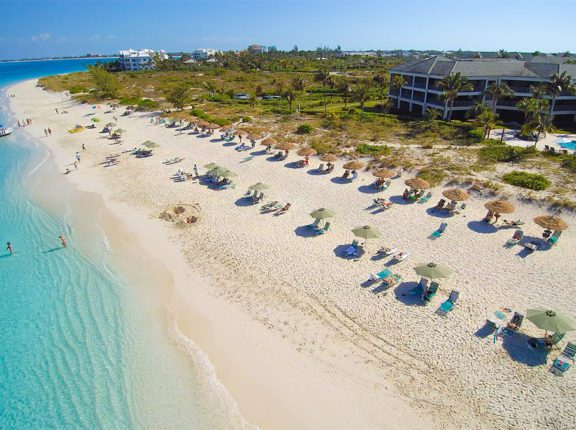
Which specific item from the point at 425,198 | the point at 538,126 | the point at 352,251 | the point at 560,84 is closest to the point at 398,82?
the point at 560,84

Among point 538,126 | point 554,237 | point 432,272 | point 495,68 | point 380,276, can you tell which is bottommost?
point 380,276

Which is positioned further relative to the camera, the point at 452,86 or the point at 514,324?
the point at 452,86

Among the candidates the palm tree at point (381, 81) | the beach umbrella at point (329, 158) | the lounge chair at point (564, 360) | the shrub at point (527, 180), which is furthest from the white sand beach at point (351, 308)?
the palm tree at point (381, 81)

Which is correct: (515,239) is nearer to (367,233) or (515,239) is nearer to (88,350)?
(367,233)

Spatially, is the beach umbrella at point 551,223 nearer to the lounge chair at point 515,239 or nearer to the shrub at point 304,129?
the lounge chair at point 515,239

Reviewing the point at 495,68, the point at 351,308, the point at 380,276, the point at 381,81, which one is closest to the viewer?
the point at 351,308

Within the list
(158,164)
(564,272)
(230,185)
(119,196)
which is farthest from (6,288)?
(564,272)
